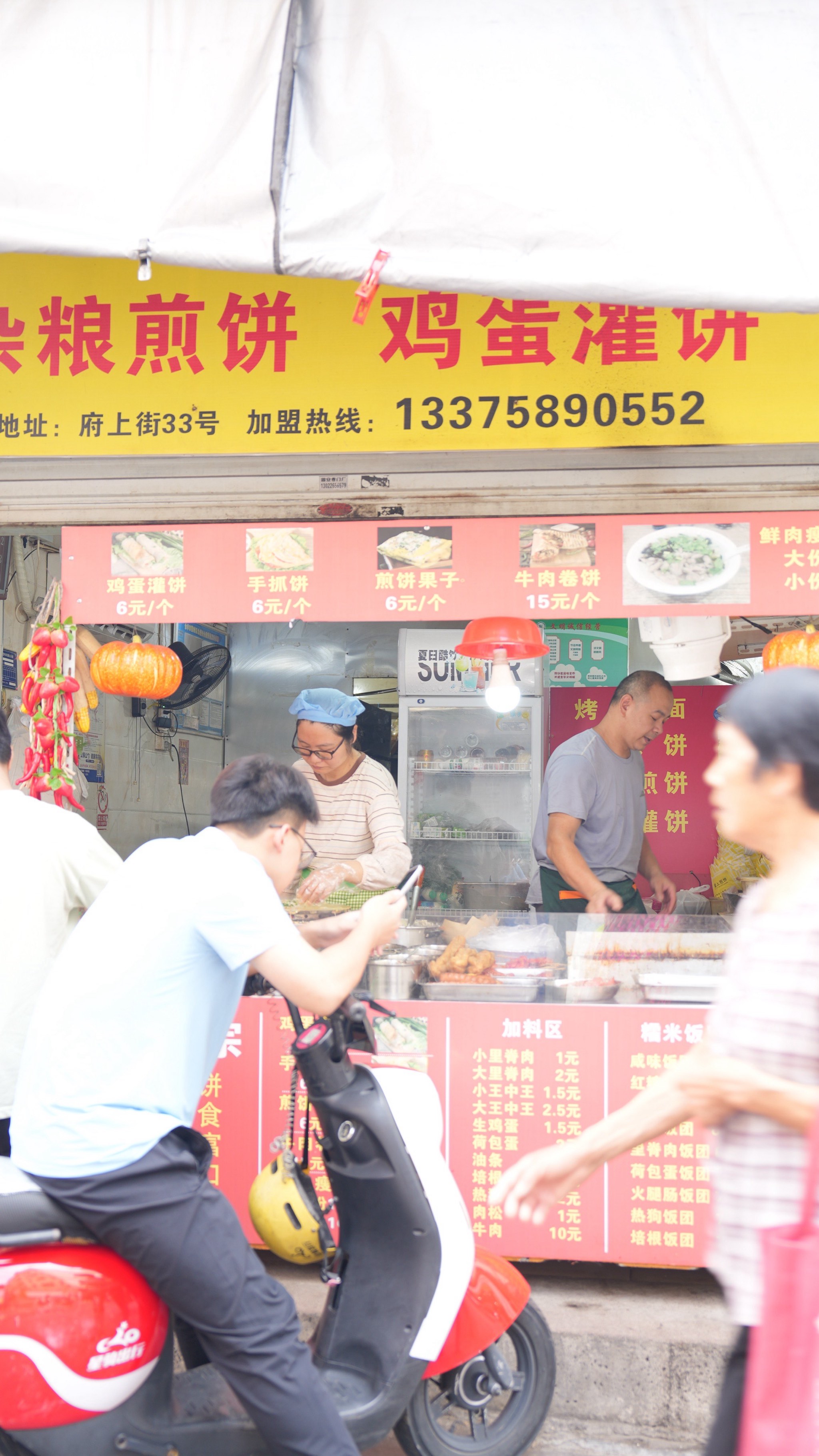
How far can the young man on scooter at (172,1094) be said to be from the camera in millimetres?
2084

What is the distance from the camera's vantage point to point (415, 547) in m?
3.79

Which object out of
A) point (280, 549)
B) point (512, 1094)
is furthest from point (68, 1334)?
point (280, 549)

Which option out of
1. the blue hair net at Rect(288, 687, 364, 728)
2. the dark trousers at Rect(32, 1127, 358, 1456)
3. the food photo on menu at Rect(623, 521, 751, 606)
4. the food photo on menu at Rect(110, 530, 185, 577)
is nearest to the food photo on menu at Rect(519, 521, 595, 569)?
the food photo on menu at Rect(623, 521, 751, 606)

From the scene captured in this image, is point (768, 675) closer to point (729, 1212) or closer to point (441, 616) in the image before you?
point (729, 1212)

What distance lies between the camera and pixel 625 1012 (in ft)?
11.8

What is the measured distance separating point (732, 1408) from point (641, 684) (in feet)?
13.0

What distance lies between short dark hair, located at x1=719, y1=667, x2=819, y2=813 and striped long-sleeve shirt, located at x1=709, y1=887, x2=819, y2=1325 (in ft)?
0.61

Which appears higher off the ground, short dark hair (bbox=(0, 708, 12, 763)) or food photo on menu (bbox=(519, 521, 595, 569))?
food photo on menu (bbox=(519, 521, 595, 569))

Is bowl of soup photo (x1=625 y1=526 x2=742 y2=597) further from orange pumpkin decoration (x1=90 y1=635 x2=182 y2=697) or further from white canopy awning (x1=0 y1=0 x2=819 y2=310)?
orange pumpkin decoration (x1=90 y1=635 x2=182 y2=697)

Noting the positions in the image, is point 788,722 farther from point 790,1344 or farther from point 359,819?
point 359,819

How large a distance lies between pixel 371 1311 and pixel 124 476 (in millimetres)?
2831

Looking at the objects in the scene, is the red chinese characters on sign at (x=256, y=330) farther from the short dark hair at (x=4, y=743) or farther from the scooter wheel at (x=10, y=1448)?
the scooter wheel at (x=10, y=1448)

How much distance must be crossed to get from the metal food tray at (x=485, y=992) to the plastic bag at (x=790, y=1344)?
2330 millimetres

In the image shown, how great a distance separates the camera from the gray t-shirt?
17.0 ft
